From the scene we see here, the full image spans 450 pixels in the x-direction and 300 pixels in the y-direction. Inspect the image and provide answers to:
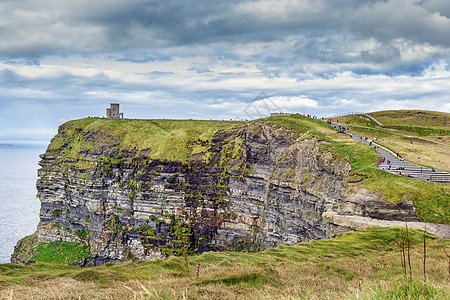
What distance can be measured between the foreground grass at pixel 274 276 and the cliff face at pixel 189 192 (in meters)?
16.5

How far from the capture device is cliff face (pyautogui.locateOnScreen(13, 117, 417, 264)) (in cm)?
4266

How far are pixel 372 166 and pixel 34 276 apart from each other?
1133 inches

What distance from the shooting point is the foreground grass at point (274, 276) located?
7246 millimetres

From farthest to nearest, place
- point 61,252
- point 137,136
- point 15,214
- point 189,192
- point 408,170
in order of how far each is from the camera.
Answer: point 15,214
point 137,136
point 61,252
point 189,192
point 408,170

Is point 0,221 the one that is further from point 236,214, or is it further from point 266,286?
point 266,286

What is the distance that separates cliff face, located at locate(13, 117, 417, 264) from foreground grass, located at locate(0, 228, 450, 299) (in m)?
16.5

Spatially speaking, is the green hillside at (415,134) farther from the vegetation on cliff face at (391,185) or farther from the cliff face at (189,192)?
the cliff face at (189,192)

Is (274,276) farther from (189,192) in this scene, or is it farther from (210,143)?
(210,143)

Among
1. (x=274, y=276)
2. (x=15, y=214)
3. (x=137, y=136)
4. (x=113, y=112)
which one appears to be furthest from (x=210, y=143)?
(x=15, y=214)

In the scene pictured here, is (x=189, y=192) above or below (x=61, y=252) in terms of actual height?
above

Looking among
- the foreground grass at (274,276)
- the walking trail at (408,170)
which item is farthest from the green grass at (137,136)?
the foreground grass at (274,276)

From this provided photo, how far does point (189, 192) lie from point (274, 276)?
50.7m

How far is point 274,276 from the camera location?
11930mm

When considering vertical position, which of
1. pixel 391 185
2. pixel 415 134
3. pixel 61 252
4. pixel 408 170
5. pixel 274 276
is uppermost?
pixel 415 134
